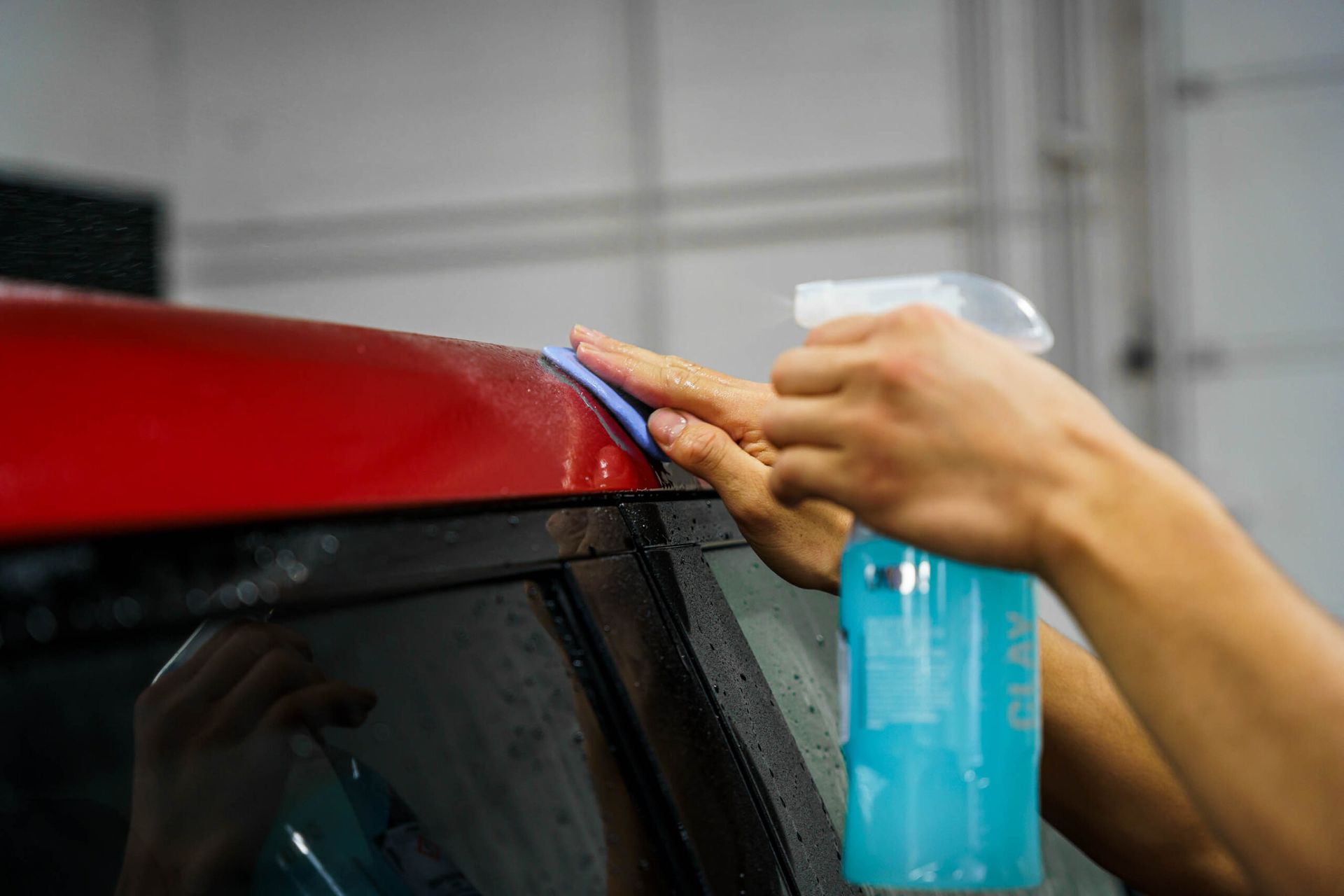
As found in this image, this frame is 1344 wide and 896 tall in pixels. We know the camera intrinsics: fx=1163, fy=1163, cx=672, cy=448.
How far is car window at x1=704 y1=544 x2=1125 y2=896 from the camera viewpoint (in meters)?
0.94

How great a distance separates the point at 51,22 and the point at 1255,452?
221 inches

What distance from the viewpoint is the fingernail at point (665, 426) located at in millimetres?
918

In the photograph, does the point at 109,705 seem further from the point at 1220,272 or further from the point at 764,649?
the point at 1220,272

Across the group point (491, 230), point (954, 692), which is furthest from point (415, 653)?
point (491, 230)

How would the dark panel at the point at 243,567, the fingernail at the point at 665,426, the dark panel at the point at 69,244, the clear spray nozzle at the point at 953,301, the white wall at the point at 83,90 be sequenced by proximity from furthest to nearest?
1. the white wall at the point at 83,90
2. the dark panel at the point at 69,244
3. the fingernail at the point at 665,426
4. the clear spray nozzle at the point at 953,301
5. the dark panel at the point at 243,567

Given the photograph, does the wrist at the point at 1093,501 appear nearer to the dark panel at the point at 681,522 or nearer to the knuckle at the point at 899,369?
the knuckle at the point at 899,369

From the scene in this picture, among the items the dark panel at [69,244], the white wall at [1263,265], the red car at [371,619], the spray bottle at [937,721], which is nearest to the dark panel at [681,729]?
the red car at [371,619]

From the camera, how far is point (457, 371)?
70 cm

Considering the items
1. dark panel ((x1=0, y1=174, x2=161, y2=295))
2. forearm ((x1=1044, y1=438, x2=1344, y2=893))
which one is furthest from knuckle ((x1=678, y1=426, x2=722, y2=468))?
dark panel ((x1=0, y1=174, x2=161, y2=295))

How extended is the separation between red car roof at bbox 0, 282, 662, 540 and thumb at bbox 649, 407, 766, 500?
208mm

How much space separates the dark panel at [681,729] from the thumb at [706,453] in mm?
161

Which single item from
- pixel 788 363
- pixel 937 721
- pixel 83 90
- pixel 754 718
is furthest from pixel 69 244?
pixel 83 90

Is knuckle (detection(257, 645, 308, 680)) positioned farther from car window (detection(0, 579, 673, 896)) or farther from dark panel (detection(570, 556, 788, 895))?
dark panel (detection(570, 556, 788, 895))

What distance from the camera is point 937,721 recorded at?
622 millimetres
